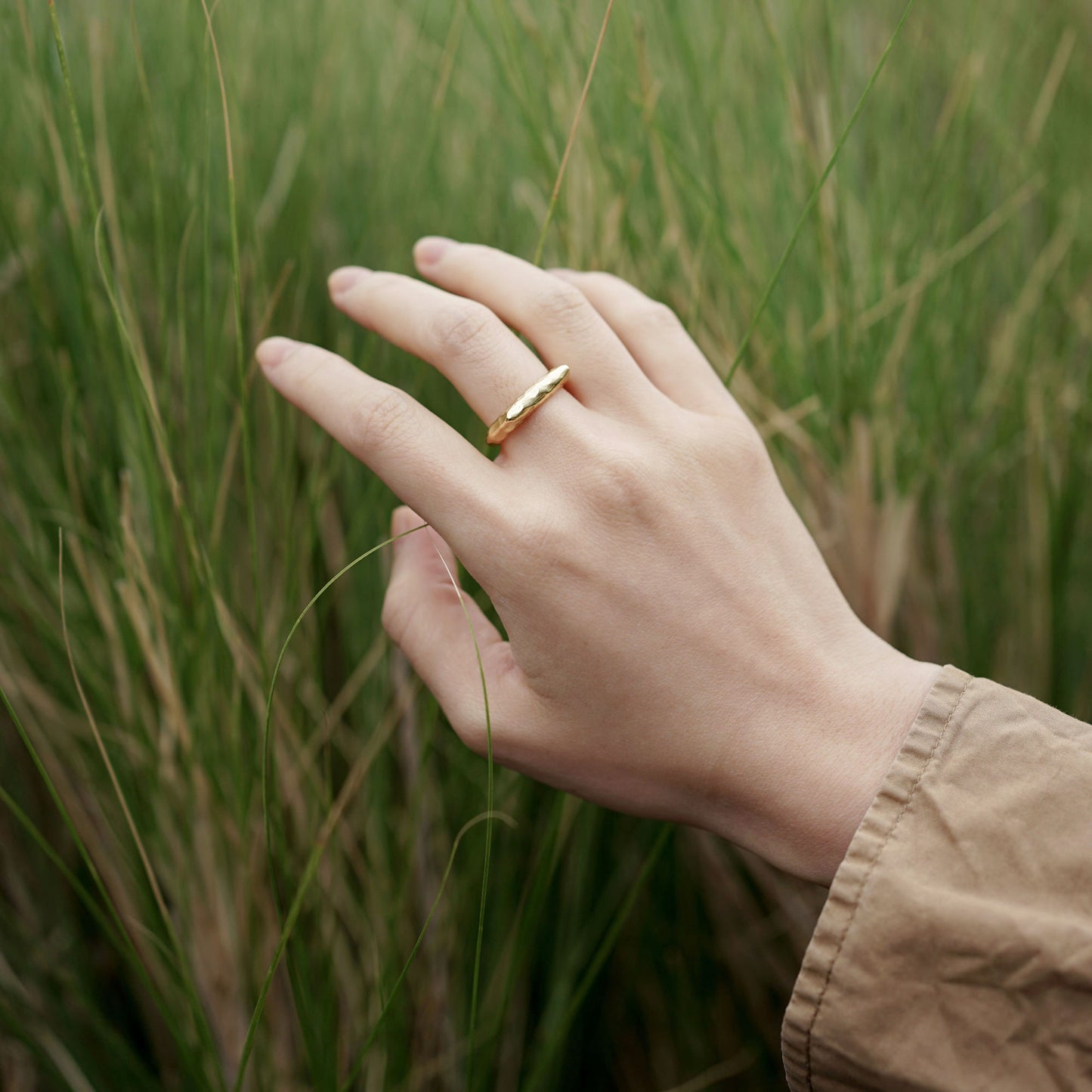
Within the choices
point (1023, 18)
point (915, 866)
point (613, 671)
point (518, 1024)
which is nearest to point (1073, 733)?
point (915, 866)

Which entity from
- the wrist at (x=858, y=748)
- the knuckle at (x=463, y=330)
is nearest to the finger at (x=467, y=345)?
the knuckle at (x=463, y=330)

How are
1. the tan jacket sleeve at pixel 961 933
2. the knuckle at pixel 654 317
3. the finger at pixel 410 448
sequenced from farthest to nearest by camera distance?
the knuckle at pixel 654 317
the finger at pixel 410 448
the tan jacket sleeve at pixel 961 933

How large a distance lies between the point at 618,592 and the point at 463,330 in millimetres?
186

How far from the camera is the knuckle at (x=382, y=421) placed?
0.51 m

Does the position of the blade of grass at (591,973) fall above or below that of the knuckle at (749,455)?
below

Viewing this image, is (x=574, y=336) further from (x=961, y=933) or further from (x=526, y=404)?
(x=961, y=933)

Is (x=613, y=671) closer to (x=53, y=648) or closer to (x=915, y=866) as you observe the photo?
(x=915, y=866)

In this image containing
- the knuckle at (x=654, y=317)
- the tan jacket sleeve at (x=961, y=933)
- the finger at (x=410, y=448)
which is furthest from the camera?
the knuckle at (x=654, y=317)

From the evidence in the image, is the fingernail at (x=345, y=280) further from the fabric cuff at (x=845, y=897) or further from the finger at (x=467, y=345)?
the fabric cuff at (x=845, y=897)

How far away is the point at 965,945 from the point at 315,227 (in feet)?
2.23

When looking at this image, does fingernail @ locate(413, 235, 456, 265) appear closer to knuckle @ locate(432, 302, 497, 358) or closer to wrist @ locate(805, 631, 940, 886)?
knuckle @ locate(432, 302, 497, 358)

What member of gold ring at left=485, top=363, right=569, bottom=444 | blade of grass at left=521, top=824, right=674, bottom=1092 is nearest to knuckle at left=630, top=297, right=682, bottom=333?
gold ring at left=485, top=363, right=569, bottom=444

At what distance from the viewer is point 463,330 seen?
1.77ft

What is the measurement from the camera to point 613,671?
1.56ft
